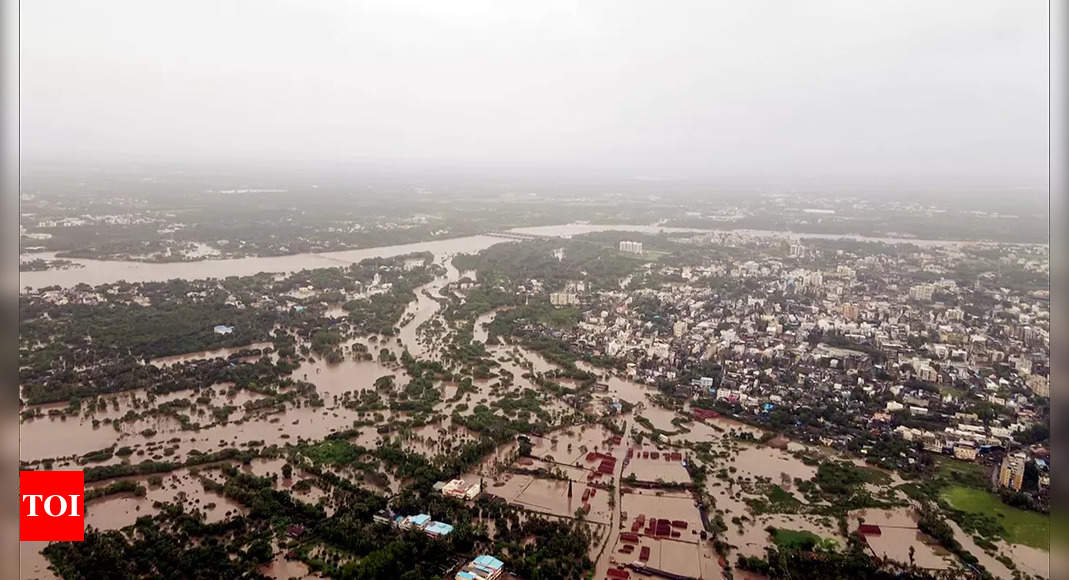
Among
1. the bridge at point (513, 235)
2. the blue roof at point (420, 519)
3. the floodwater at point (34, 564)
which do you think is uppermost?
the bridge at point (513, 235)

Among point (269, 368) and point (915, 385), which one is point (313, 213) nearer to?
point (269, 368)

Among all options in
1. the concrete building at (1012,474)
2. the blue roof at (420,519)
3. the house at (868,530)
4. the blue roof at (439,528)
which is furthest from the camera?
the concrete building at (1012,474)

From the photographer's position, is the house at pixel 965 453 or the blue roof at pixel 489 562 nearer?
the blue roof at pixel 489 562

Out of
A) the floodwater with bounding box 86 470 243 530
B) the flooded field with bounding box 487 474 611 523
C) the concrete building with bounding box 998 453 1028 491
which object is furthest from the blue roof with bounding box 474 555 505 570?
the concrete building with bounding box 998 453 1028 491

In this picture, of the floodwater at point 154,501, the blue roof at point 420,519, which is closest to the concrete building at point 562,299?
the blue roof at point 420,519

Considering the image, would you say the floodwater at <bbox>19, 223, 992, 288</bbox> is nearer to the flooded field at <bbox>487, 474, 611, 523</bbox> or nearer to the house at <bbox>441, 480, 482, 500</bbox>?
the house at <bbox>441, 480, 482, 500</bbox>

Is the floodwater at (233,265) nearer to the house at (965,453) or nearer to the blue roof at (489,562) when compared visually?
the blue roof at (489,562)

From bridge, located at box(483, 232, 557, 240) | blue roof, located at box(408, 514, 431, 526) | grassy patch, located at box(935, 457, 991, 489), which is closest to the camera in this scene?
blue roof, located at box(408, 514, 431, 526)
